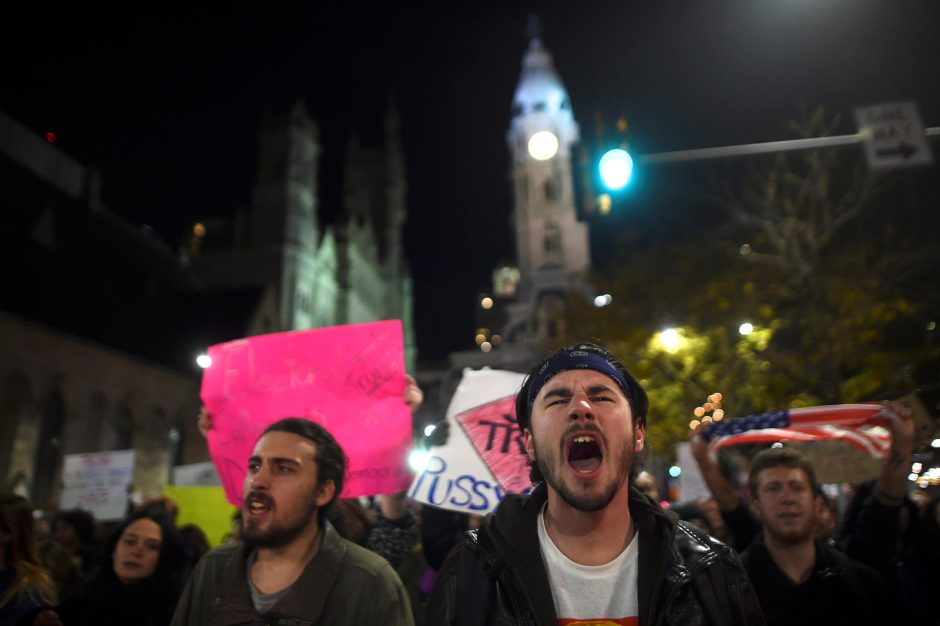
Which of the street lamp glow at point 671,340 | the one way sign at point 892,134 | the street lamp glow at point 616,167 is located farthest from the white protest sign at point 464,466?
the street lamp glow at point 671,340

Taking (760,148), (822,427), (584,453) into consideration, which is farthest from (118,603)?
(760,148)

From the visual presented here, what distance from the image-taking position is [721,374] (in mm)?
20469

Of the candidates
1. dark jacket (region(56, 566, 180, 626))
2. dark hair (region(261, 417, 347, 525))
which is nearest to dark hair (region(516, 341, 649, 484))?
dark hair (region(261, 417, 347, 525))

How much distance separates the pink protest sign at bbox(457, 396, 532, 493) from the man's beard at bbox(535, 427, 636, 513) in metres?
2.21

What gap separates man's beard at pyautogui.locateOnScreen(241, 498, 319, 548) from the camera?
3027mm

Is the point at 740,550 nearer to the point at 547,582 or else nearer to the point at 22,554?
the point at 547,582

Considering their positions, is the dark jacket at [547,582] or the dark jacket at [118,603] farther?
the dark jacket at [118,603]

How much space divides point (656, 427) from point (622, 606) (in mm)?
21232

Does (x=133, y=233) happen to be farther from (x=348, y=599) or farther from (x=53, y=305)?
(x=348, y=599)

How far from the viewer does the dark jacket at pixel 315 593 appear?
2908 millimetres

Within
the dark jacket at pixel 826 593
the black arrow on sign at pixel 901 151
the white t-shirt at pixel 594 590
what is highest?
the black arrow on sign at pixel 901 151

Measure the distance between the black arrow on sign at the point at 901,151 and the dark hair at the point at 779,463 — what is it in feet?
16.6

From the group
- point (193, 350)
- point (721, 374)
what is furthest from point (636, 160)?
point (193, 350)

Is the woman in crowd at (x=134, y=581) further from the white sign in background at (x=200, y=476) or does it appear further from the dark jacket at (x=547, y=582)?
the white sign in background at (x=200, y=476)
